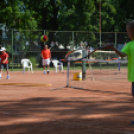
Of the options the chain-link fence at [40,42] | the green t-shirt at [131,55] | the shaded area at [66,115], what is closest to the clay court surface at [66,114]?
the shaded area at [66,115]

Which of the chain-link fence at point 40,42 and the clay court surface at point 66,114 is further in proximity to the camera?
the chain-link fence at point 40,42

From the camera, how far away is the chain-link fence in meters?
22.1

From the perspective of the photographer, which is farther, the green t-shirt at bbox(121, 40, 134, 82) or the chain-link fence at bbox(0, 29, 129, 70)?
the chain-link fence at bbox(0, 29, 129, 70)

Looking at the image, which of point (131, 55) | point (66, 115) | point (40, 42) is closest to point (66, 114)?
point (66, 115)

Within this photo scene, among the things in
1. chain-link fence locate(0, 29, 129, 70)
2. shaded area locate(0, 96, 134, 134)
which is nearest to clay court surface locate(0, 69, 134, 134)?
shaded area locate(0, 96, 134, 134)

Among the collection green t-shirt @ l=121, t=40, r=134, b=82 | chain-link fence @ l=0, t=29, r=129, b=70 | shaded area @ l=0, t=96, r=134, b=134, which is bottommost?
shaded area @ l=0, t=96, r=134, b=134

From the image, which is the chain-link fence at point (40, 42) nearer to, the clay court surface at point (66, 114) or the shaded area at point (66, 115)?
the clay court surface at point (66, 114)

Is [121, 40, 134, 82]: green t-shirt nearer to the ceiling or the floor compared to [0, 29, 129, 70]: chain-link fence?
nearer to the floor

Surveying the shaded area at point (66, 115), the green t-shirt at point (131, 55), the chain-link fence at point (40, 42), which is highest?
the chain-link fence at point (40, 42)

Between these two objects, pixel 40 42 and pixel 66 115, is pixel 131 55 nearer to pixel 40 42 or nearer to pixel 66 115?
pixel 66 115

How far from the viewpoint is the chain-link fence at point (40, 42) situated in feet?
72.4

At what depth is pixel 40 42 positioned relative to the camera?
22875 millimetres

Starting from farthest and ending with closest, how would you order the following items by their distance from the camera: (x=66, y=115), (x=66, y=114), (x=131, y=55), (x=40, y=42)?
(x=40, y=42) < (x=66, y=114) < (x=66, y=115) < (x=131, y=55)

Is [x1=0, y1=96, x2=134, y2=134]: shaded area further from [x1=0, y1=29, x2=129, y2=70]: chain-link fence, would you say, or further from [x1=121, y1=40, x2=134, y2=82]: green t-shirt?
[x1=0, y1=29, x2=129, y2=70]: chain-link fence
